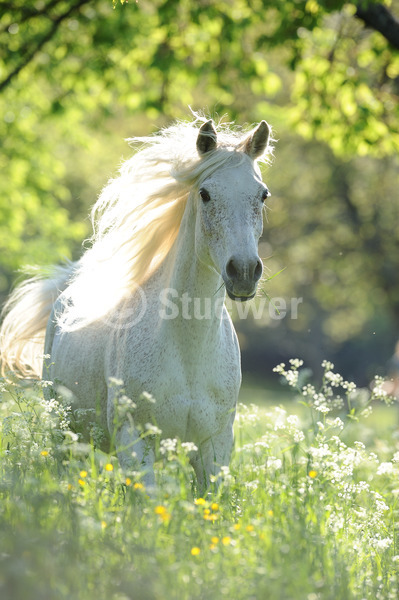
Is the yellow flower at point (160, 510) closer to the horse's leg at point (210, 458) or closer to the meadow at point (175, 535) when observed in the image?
the meadow at point (175, 535)

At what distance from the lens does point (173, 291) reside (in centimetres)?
466

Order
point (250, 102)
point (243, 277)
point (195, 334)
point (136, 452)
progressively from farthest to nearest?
1. point (250, 102)
2. point (195, 334)
3. point (136, 452)
4. point (243, 277)

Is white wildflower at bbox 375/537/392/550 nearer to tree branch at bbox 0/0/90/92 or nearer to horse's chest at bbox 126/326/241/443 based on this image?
horse's chest at bbox 126/326/241/443

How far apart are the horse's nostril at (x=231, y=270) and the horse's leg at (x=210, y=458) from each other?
1.14 m

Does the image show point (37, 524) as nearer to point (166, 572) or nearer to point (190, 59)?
point (166, 572)

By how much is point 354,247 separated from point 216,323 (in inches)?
857

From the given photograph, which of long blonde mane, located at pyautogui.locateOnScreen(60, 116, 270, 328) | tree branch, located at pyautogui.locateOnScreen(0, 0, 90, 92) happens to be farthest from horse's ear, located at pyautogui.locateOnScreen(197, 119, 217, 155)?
tree branch, located at pyautogui.locateOnScreen(0, 0, 90, 92)

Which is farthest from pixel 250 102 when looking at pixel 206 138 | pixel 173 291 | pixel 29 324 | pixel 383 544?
pixel 383 544

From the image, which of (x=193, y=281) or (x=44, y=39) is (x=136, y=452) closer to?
(x=193, y=281)

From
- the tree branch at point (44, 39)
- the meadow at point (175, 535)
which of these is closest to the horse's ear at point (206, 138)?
the meadow at point (175, 535)

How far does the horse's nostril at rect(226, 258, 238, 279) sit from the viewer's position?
4.02 m

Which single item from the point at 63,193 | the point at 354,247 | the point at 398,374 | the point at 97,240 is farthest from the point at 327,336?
the point at 97,240

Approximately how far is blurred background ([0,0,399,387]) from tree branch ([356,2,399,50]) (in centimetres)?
2

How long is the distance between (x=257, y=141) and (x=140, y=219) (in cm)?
101
